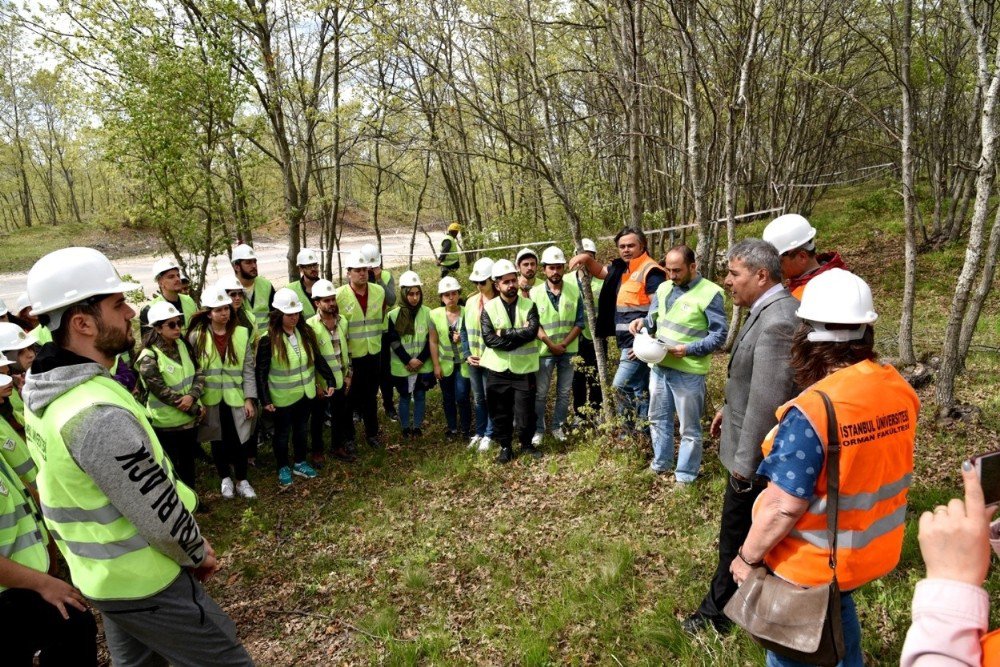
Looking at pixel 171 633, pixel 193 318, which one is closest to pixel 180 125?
pixel 193 318

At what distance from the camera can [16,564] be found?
91.0 inches

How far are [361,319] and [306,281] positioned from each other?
0.86 metres

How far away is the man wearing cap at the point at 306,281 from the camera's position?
650 centimetres

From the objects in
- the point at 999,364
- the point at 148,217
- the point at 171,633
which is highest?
the point at 148,217

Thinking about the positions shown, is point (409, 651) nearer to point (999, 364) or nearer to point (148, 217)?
point (148, 217)

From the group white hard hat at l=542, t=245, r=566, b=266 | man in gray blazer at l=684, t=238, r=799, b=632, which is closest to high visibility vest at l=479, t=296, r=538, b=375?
white hard hat at l=542, t=245, r=566, b=266

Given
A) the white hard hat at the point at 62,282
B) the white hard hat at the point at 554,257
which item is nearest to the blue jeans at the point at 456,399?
the white hard hat at the point at 554,257

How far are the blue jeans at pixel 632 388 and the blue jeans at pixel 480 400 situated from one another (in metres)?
1.55

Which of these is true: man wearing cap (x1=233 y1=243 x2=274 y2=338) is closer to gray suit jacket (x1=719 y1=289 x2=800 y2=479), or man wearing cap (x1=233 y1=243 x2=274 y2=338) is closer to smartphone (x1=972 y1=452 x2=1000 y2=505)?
gray suit jacket (x1=719 y1=289 x2=800 y2=479)

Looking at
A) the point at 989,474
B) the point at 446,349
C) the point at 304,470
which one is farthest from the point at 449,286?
the point at 989,474

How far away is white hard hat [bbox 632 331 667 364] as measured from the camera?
441 cm

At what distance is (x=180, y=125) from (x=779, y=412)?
740cm

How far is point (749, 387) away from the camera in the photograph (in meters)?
2.96

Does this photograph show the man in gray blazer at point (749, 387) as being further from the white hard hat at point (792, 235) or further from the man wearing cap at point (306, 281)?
the man wearing cap at point (306, 281)
